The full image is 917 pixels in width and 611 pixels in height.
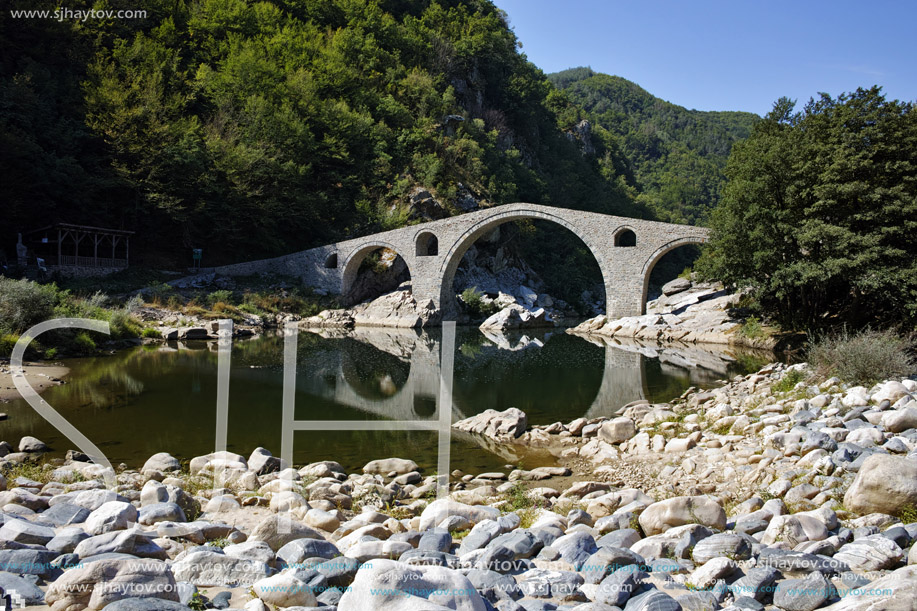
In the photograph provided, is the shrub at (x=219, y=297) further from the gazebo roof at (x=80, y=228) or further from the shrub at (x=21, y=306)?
the shrub at (x=21, y=306)

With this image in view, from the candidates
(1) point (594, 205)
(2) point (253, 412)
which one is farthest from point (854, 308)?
(1) point (594, 205)

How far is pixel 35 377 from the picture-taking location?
10.4 meters

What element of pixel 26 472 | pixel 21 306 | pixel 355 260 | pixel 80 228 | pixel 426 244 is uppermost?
pixel 426 244

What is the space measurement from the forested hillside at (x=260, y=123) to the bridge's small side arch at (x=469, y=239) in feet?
19.3

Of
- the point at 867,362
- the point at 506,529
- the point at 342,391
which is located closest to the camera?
the point at 506,529

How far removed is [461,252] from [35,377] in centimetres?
1970

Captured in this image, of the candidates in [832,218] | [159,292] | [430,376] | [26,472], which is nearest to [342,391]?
[430,376]

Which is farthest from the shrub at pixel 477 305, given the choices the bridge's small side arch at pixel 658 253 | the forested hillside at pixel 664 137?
the forested hillside at pixel 664 137

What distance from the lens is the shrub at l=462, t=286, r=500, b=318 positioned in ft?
94.6

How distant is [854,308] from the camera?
1260 cm

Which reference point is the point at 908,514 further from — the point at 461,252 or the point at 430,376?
the point at 461,252

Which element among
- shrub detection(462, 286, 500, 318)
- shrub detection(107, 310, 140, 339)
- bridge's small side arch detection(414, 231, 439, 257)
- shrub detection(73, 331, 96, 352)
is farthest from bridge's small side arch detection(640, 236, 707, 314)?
shrub detection(73, 331, 96, 352)

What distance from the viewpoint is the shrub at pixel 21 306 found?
1222 cm

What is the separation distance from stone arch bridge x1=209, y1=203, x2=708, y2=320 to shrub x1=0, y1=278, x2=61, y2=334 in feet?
48.7
